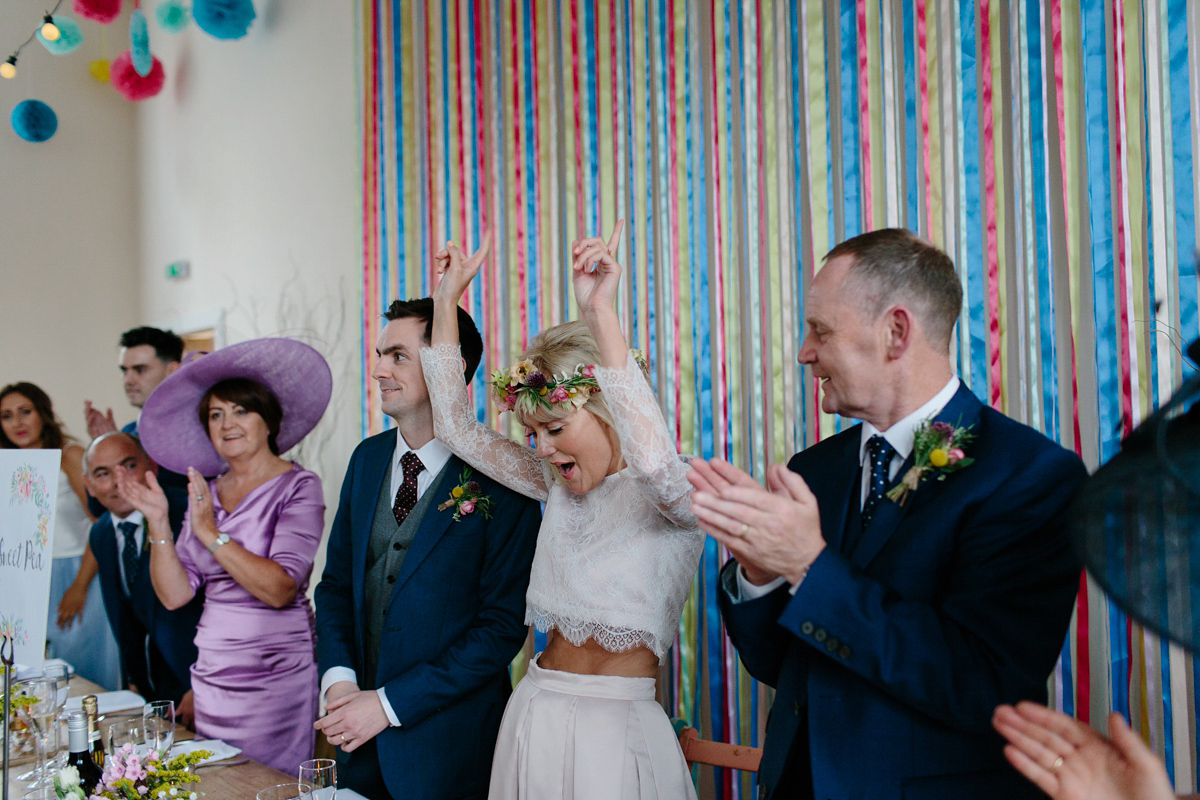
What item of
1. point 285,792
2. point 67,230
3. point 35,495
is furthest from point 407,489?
point 67,230

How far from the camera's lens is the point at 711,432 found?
9.18ft

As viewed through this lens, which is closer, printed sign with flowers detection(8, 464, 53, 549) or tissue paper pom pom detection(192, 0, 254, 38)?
printed sign with flowers detection(8, 464, 53, 549)

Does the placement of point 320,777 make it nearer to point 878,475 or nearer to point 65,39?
point 878,475

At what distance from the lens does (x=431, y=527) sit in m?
2.28

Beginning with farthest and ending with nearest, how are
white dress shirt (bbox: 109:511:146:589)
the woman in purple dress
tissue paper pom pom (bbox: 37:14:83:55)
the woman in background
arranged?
tissue paper pom pom (bbox: 37:14:83:55) → the woman in background → white dress shirt (bbox: 109:511:146:589) → the woman in purple dress

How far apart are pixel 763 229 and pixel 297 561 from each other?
1.71 meters

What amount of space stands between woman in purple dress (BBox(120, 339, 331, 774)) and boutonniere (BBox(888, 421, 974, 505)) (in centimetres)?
204

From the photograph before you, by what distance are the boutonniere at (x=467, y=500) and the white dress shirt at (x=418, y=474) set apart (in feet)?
0.26

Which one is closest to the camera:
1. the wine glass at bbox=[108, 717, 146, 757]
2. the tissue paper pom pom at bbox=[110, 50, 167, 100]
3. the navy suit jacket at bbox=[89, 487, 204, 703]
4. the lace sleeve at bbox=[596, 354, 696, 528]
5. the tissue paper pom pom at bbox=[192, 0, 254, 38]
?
the lace sleeve at bbox=[596, 354, 696, 528]

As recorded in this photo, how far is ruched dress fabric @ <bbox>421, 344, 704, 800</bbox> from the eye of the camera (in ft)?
6.26

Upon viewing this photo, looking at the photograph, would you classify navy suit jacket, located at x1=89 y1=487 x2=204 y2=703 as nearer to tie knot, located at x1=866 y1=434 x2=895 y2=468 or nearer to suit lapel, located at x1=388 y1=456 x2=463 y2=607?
suit lapel, located at x1=388 y1=456 x2=463 y2=607

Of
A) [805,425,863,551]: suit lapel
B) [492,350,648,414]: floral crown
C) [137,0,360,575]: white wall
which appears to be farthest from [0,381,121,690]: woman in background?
[805,425,863,551]: suit lapel

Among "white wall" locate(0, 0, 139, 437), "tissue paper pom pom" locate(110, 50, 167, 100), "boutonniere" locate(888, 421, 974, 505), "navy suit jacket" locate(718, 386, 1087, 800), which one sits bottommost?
"navy suit jacket" locate(718, 386, 1087, 800)

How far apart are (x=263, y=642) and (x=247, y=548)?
29cm
